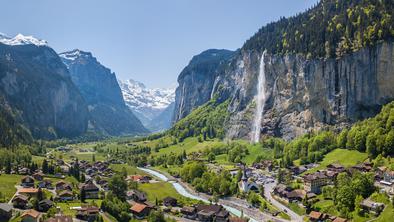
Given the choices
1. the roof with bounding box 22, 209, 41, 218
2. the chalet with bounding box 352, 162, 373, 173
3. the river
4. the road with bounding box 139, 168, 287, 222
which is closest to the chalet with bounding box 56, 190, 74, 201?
the roof with bounding box 22, 209, 41, 218

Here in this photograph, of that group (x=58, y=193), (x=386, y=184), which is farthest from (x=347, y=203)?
(x=58, y=193)

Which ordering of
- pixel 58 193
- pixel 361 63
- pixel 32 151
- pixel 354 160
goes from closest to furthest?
pixel 58 193
pixel 354 160
pixel 361 63
pixel 32 151

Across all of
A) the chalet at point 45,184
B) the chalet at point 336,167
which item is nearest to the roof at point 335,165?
the chalet at point 336,167

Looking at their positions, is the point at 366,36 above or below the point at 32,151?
above

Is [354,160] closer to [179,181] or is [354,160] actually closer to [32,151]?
[179,181]

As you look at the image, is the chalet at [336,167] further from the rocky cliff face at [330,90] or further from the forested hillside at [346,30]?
the forested hillside at [346,30]

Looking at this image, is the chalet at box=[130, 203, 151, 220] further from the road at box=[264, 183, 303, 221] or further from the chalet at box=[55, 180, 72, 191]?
the road at box=[264, 183, 303, 221]
